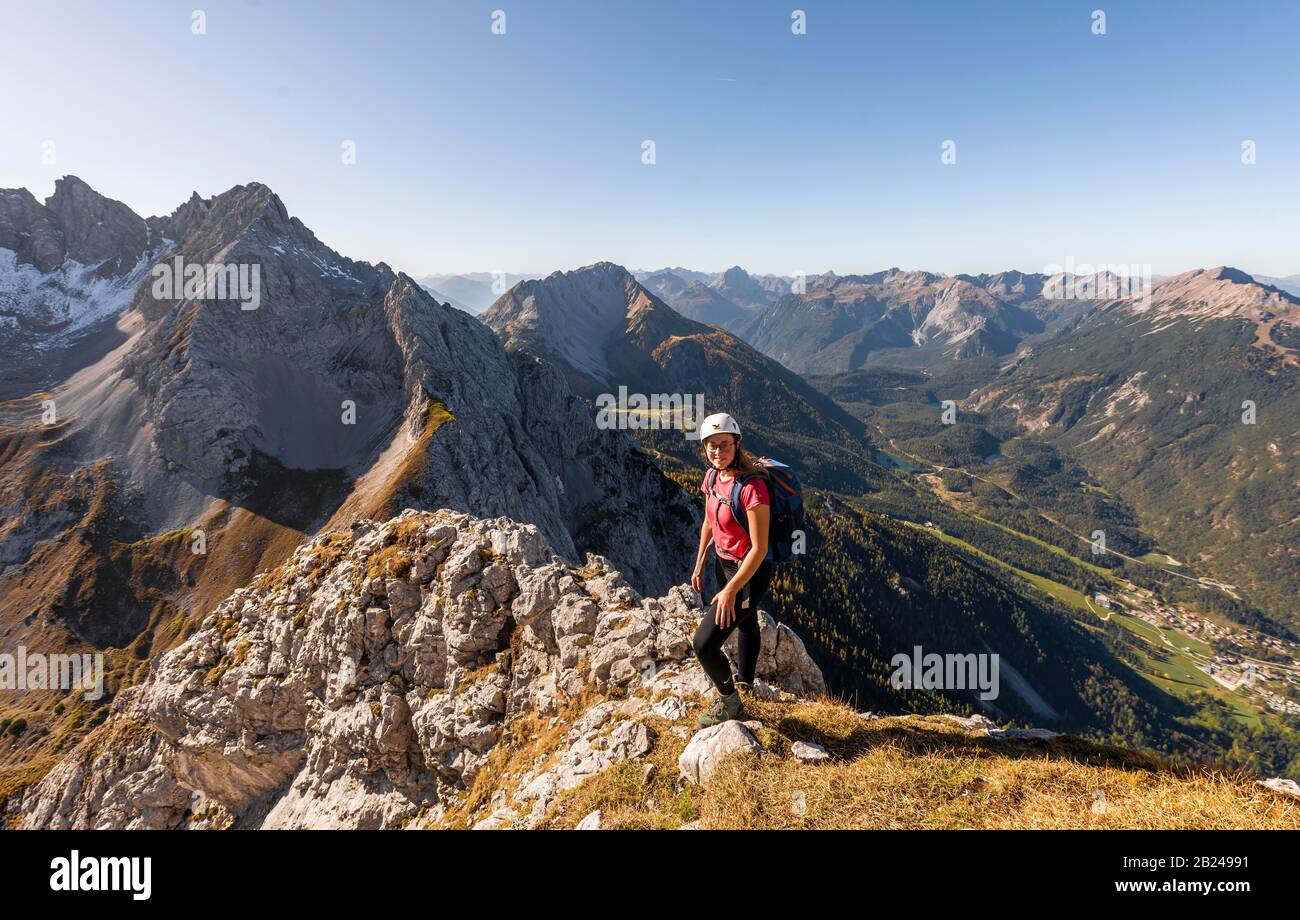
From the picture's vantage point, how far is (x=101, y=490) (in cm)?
10175

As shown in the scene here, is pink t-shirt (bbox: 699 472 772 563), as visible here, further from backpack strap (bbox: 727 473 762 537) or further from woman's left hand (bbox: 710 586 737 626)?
woman's left hand (bbox: 710 586 737 626)

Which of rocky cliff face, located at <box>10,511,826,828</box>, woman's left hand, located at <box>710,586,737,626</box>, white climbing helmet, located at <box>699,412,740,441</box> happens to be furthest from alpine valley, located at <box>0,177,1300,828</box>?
white climbing helmet, located at <box>699,412,740,441</box>

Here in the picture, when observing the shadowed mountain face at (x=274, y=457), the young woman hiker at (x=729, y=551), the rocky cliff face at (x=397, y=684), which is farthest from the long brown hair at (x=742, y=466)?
the shadowed mountain face at (x=274, y=457)

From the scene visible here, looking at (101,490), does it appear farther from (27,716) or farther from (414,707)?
(414,707)

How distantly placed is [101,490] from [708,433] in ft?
477

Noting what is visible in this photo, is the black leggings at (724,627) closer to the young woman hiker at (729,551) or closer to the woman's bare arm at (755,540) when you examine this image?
the young woman hiker at (729,551)

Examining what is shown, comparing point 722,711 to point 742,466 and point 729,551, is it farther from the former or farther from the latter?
point 742,466

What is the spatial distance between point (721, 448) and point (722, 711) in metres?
5.42

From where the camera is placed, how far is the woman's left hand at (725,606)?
28.3 feet

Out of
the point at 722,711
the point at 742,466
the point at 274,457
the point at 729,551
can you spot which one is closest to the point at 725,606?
the point at 729,551

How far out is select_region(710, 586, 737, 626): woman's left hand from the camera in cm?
862

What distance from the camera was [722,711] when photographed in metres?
10.1

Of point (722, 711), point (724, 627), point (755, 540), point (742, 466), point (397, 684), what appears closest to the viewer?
point (755, 540)
